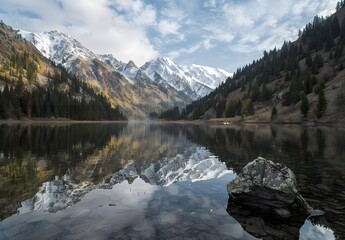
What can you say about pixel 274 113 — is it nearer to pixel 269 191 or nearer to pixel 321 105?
pixel 321 105

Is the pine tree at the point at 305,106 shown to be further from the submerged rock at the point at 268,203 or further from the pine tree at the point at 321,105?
the submerged rock at the point at 268,203

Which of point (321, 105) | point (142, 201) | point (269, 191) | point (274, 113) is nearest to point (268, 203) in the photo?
point (269, 191)

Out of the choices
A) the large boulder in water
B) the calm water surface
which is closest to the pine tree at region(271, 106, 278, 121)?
the calm water surface

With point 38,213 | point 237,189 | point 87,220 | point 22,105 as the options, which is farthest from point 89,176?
point 22,105

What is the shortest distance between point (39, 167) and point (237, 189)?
2091 centimetres

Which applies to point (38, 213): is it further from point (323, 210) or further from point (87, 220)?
point (323, 210)

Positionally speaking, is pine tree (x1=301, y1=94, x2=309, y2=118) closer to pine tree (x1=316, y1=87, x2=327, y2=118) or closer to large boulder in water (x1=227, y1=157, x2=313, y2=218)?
pine tree (x1=316, y1=87, x2=327, y2=118)

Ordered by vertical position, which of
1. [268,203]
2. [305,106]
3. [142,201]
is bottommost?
[142,201]

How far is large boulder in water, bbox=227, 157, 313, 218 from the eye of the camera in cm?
1490

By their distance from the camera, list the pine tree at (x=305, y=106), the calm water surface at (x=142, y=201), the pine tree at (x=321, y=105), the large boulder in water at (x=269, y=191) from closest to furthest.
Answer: the calm water surface at (x=142, y=201) → the large boulder in water at (x=269, y=191) → the pine tree at (x=321, y=105) → the pine tree at (x=305, y=106)

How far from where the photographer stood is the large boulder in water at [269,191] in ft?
48.9

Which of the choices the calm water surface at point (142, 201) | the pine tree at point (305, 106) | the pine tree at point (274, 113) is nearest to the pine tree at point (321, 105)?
the pine tree at point (305, 106)

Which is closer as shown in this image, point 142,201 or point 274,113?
point 142,201

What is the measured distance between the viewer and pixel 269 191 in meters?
15.4
